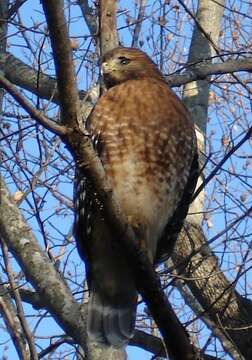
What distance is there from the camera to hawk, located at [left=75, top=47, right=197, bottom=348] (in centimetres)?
413

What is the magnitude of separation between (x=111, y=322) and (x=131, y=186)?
2.00 feet

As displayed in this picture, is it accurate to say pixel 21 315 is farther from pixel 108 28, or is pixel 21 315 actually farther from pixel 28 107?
pixel 108 28

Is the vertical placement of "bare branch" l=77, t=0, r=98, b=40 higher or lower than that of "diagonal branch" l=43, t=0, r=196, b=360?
higher

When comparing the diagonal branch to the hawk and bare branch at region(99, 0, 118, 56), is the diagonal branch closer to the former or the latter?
the hawk

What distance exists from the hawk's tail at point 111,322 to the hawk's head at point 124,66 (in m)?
1.18

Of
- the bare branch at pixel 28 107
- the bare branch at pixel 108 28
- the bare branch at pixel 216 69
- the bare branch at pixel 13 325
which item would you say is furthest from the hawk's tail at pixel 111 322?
the bare branch at pixel 216 69

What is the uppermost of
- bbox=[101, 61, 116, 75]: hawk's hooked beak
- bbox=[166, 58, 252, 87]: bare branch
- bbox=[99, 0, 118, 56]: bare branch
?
bbox=[166, 58, 252, 87]: bare branch

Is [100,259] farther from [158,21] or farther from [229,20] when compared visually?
[229,20]

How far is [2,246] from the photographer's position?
4.23m

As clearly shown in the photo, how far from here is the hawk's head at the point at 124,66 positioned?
473 cm

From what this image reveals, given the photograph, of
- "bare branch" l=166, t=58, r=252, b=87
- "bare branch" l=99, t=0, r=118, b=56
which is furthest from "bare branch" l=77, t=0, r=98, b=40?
"bare branch" l=99, t=0, r=118, b=56

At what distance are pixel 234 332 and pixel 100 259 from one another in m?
1.61

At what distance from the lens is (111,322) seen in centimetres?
404

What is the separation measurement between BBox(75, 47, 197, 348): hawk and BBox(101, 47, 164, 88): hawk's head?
14 cm
